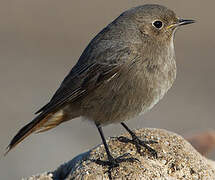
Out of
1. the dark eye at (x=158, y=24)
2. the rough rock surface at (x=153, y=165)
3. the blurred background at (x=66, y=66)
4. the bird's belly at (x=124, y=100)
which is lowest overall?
the rough rock surface at (x=153, y=165)

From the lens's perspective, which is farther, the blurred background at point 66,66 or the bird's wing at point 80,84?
the blurred background at point 66,66

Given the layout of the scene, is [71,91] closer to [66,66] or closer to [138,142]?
[138,142]

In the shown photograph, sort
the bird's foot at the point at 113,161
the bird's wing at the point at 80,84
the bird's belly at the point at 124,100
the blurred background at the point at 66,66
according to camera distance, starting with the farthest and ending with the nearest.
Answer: the blurred background at the point at 66,66 < the bird's wing at the point at 80,84 < the bird's belly at the point at 124,100 < the bird's foot at the point at 113,161

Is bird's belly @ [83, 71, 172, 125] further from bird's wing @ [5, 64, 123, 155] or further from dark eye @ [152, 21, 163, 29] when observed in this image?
dark eye @ [152, 21, 163, 29]

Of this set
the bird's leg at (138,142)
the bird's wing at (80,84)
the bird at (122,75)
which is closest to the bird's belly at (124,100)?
the bird at (122,75)

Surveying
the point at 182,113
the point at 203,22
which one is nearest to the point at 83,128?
the point at 182,113

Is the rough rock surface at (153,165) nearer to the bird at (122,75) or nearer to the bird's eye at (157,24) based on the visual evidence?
the bird at (122,75)

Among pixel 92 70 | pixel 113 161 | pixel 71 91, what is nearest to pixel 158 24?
pixel 92 70
